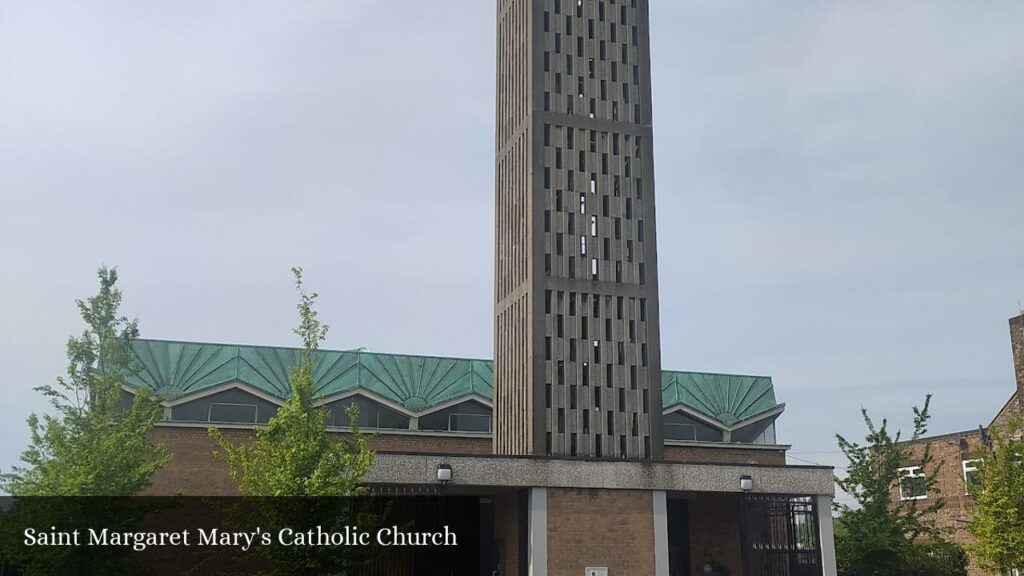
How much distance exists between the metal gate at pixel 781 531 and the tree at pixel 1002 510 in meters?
5.04

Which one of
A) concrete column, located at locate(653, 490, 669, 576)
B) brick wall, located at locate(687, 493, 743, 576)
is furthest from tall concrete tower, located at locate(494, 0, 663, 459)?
brick wall, located at locate(687, 493, 743, 576)

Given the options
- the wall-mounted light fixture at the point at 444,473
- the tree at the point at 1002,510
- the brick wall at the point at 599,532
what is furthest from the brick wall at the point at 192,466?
the tree at the point at 1002,510

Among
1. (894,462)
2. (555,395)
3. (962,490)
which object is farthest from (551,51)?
(962,490)

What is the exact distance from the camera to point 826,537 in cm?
3244

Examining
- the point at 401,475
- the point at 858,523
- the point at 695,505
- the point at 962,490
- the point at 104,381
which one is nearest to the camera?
the point at 104,381

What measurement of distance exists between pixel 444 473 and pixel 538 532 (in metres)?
3.59

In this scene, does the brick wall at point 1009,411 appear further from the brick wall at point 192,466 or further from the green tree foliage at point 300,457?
the green tree foliage at point 300,457

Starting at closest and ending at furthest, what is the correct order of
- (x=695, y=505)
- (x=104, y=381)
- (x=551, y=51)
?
(x=104, y=381) < (x=551, y=51) < (x=695, y=505)

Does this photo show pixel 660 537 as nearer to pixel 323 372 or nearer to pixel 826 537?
pixel 826 537

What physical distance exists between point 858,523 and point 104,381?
23.4m

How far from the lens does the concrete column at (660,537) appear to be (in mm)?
31125

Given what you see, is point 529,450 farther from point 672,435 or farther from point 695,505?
point 672,435

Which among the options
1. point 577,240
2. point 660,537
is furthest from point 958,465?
point 577,240

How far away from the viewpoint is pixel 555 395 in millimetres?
32906
